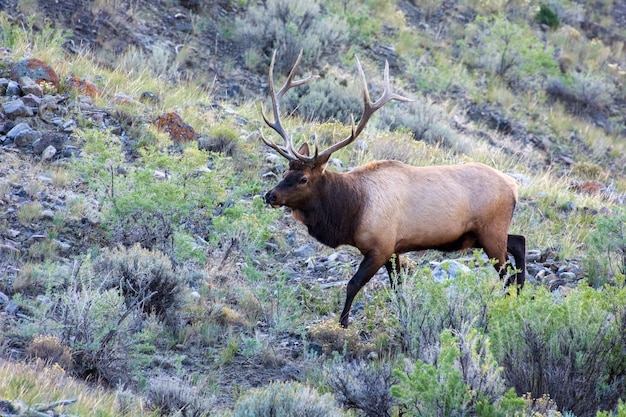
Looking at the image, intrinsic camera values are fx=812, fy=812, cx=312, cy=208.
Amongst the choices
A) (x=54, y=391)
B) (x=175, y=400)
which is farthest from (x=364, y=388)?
(x=54, y=391)

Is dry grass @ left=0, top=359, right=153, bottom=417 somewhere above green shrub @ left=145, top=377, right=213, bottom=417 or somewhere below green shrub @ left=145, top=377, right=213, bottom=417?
above

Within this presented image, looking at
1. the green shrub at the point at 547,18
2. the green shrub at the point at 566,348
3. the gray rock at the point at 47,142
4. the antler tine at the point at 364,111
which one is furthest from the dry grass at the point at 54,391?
the green shrub at the point at 547,18

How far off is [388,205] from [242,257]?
73.6 inches

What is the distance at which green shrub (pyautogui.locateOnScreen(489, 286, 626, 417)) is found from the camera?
5.27m

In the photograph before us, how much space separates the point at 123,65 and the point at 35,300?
7.13 m

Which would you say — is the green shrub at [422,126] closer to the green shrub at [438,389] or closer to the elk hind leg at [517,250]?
the elk hind leg at [517,250]

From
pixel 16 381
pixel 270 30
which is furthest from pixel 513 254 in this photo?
pixel 270 30

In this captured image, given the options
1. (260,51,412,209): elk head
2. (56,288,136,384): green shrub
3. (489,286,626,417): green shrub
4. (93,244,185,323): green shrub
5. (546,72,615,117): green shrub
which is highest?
(489,286,626,417): green shrub

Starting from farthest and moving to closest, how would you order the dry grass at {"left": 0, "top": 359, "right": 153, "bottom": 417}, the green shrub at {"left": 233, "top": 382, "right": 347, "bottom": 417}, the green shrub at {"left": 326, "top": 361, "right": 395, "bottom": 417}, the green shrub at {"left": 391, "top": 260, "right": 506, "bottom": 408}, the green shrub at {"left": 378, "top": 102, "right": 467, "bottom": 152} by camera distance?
the green shrub at {"left": 378, "top": 102, "right": 467, "bottom": 152} < the green shrub at {"left": 391, "top": 260, "right": 506, "bottom": 408} < the green shrub at {"left": 326, "top": 361, "right": 395, "bottom": 417} < the green shrub at {"left": 233, "top": 382, "right": 347, "bottom": 417} < the dry grass at {"left": 0, "top": 359, "right": 153, "bottom": 417}

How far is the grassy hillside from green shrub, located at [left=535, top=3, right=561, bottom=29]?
23.2 ft

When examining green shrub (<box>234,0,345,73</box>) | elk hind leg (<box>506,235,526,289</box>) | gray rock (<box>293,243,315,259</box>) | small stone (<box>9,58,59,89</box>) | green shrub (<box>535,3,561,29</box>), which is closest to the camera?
elk hind leg (<box>506,235,526,289</box>)

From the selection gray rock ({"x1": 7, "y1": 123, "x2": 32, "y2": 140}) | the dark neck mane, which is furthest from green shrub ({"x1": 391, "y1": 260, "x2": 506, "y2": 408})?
gray rock ({"x1": 7, "y1": 123, "x2": 32, "y2": 140})

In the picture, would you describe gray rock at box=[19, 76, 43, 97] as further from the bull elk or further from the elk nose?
the elk nose

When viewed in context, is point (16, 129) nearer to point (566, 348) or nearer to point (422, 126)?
point (566, 348)
